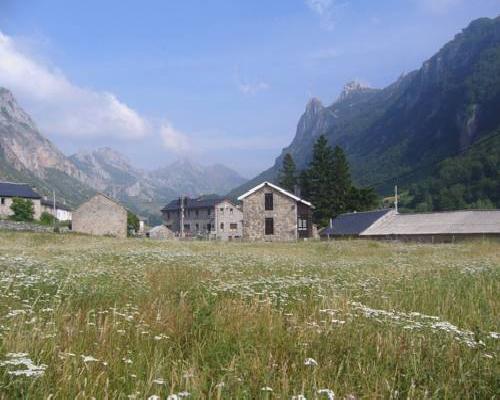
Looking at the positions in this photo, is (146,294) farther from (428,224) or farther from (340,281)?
(428,224)

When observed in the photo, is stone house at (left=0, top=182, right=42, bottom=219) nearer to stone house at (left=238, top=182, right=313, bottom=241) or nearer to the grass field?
stone house at (left=238, top=182, right=313, bottom=241)

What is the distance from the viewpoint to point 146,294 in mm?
7016

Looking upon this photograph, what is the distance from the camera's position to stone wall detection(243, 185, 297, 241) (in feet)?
192

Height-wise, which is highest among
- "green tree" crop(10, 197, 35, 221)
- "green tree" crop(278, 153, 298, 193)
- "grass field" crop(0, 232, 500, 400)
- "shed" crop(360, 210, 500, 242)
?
"green tree" crop(278, 153, 298, 193)

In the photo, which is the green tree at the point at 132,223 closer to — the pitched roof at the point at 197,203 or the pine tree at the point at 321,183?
the pitched roof at the point at 197,203

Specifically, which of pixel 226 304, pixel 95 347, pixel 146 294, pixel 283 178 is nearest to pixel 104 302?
pixel 146 294

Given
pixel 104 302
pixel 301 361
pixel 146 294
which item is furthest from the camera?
pixel 146 294

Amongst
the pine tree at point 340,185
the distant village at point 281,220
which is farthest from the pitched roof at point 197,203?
the pine tree at point 340,185

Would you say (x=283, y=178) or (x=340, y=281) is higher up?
(x=283, y=178)

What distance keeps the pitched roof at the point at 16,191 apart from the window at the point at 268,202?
193ft

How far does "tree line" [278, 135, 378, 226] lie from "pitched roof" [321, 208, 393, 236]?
1212cm

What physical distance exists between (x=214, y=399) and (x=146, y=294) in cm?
415

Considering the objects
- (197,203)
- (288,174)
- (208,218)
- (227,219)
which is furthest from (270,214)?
(197,203)

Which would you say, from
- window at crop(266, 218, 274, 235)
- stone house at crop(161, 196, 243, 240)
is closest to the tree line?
window at crop(266, 218, 274, 235)
